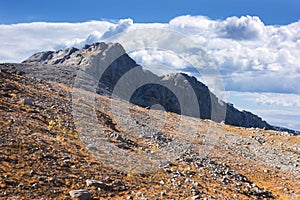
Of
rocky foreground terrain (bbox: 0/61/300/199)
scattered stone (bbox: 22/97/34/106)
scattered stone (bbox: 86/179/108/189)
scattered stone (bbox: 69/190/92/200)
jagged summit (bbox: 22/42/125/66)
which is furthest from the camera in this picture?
jagged summit (bbox: 22/42/125/66)

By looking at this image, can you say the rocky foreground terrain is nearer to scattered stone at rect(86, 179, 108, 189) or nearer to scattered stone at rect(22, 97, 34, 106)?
scattered stone at rect(86, 179, 108, 189)

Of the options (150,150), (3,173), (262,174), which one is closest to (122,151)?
(150,150)

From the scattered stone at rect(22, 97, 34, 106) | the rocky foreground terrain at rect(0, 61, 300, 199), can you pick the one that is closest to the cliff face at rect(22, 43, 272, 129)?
the rocky foreground terrain at rect(0, 61, 300, 199)

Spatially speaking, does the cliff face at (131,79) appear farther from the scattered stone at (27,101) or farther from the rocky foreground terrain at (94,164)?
the scattered stone at (27,101)

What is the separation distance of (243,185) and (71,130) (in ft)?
54.3

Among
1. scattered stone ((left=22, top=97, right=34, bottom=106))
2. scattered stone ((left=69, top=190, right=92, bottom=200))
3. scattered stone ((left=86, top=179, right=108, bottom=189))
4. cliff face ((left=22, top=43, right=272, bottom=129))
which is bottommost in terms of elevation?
scattered stone ((left=69, top=190, right=92, bottom=200))

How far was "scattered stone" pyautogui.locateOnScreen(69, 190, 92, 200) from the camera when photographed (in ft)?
59.7

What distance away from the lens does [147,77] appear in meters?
173

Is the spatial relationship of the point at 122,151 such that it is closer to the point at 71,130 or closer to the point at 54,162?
the point at 71,130

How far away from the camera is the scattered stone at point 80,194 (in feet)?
59.7

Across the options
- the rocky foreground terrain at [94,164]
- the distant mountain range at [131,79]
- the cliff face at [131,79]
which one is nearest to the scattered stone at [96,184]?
the rocky foreground terrain at [94,164]

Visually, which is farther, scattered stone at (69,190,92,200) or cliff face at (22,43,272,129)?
cliff face at (22,43,272,129)

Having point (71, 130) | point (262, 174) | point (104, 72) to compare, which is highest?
point (104, 72)

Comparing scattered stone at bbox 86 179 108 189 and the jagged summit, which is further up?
the jagged summit
